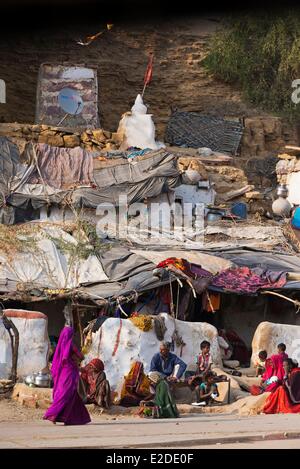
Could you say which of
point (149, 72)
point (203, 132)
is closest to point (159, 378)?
point (203, 132)

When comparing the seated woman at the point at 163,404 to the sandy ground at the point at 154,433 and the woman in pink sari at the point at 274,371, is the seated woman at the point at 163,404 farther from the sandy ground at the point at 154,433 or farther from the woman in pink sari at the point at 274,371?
the woman in pink sari at the point at 274,371

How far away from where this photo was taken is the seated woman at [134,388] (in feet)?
43.3

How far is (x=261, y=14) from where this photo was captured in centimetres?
96

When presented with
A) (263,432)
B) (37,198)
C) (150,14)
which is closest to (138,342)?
(263,432)

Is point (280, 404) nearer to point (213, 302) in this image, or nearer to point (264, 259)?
point (213, 302)

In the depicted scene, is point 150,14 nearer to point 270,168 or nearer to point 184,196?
point 184,196

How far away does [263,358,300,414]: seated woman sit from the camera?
12.3m

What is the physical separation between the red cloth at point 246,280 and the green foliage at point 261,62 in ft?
52.2

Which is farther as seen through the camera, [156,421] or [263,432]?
[156,421]

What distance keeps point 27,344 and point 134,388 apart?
2032mm

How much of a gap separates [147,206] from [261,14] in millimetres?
22730

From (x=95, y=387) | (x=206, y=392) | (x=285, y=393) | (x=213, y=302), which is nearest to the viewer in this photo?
(x=285, y=393)

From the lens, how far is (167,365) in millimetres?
13555

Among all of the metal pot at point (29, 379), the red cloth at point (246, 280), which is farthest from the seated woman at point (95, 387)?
the red cloth at point (246, 280)
